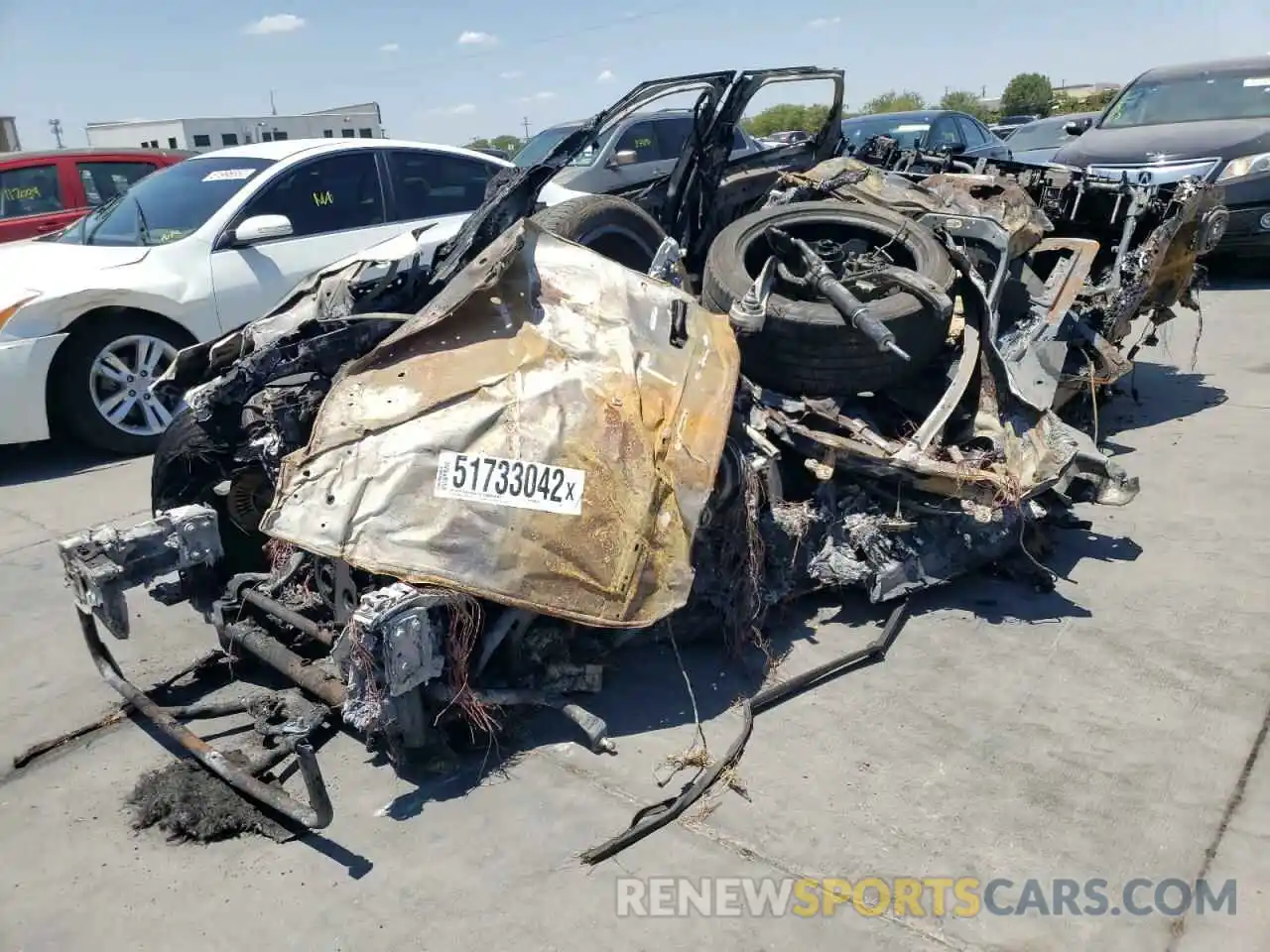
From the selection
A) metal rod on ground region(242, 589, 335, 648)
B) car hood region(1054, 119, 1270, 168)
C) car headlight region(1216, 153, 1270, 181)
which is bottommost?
metal rod on ground region(242, 589, 335, 648)

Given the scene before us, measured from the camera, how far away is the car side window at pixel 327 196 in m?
6.80

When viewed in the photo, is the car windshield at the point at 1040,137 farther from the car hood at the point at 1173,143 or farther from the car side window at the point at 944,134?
the car hood at the point at 1173,143

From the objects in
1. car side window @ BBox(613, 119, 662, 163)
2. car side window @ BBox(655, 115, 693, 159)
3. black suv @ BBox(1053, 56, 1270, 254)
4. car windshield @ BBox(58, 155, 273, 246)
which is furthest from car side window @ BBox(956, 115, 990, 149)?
car windshield @ BBox(58, 155, 273, 246)

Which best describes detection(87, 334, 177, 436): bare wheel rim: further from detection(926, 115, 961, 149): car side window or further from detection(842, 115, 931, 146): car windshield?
detection(926, 115, 961, 149): car side window

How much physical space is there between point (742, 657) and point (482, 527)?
3.98ft

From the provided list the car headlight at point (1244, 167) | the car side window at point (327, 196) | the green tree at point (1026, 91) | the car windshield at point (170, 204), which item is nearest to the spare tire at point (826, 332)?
the car side window at point (327, 196)

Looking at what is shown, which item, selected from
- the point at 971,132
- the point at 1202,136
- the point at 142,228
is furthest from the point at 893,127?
the point at 142,228

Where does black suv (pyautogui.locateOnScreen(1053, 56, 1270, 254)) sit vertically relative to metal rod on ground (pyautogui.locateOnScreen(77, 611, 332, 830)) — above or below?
above

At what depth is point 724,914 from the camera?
8.45ft

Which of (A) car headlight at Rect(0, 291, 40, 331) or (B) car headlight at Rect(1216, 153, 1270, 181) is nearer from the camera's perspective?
(A) car headlight at Rect(0, 291, 40, 331)

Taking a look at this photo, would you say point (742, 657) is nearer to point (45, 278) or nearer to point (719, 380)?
point (719, 380)

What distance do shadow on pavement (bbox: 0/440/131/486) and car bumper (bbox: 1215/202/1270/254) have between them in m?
9.80

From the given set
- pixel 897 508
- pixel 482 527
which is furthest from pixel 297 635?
pixel 897 508

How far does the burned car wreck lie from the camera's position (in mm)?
3062
